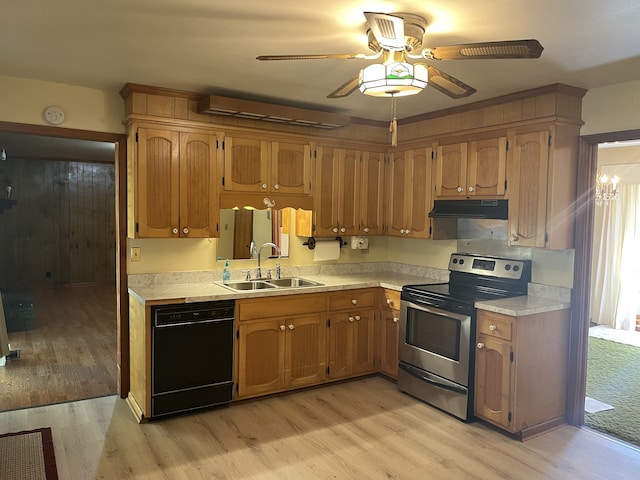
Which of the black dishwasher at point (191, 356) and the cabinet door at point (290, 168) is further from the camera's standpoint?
the cabinet door at point (290, 168)

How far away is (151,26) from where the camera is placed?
2.45 meters

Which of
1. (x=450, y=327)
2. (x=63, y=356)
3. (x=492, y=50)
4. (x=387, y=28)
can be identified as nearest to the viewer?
(x=387, y=28)

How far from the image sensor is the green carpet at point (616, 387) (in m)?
3.57

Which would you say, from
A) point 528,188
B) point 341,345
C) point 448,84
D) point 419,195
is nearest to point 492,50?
point 448,84

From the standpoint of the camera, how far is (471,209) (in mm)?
3955

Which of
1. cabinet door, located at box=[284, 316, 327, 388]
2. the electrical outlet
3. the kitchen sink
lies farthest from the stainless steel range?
the electrical outlet

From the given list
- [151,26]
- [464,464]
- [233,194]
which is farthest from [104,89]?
[464,464]

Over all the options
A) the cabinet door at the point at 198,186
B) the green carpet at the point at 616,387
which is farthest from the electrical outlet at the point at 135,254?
the green carpet at the point at 616,387

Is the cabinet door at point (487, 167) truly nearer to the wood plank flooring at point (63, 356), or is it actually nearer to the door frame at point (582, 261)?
the door frame at point (582, 261)

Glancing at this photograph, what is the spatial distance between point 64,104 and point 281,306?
2.26m

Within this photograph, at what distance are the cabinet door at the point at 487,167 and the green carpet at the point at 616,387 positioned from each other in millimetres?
1899

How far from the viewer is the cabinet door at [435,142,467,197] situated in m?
4.07

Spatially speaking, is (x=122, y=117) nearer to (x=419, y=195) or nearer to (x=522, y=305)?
(x=419, y=195)

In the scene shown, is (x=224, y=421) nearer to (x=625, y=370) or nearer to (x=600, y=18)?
(x=600, y=18)
